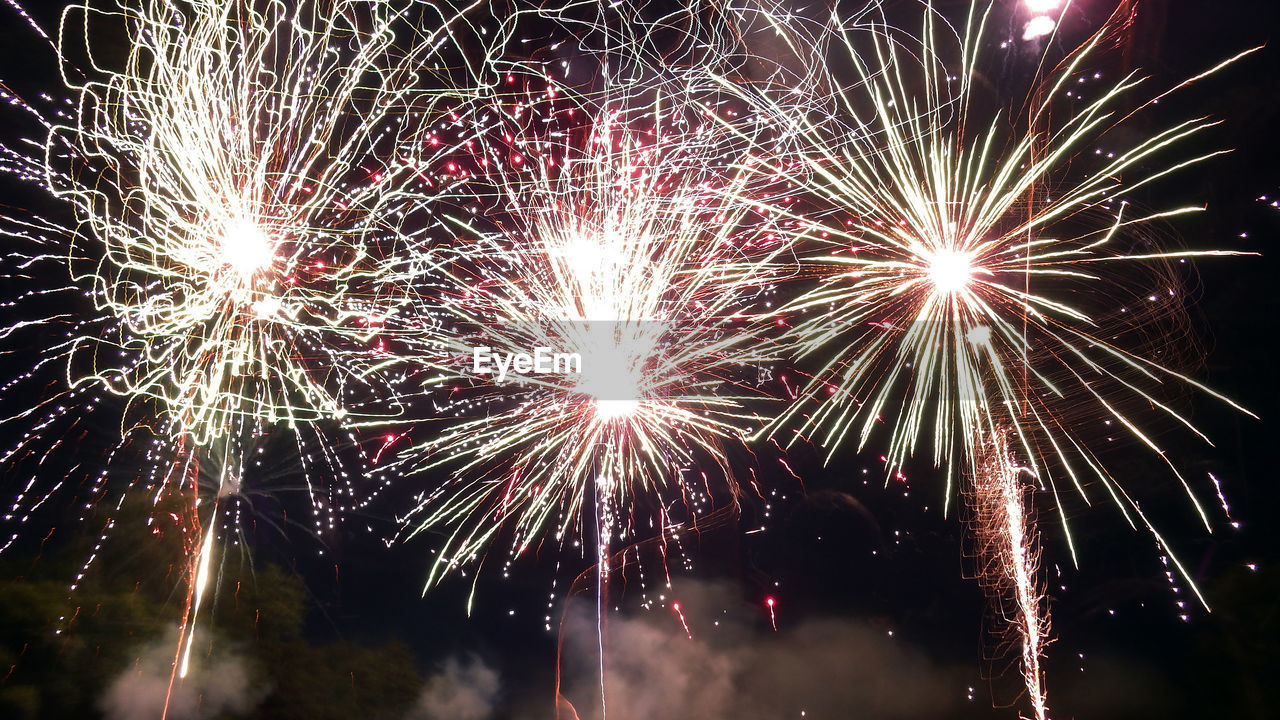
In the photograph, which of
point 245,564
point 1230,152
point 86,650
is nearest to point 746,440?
point 1230,152

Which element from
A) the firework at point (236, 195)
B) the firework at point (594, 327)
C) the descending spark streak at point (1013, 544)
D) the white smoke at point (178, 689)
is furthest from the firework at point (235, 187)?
the descending spark streak at point (1013, 544)

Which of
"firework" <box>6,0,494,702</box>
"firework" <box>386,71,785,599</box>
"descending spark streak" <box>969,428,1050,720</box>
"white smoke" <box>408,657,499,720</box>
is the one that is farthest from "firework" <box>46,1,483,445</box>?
"descending spark streak" <box>969,428,1050,720</box>

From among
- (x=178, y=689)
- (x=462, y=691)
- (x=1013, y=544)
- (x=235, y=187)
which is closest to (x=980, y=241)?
(x=1013, y=544)

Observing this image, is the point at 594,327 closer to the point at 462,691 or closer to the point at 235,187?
the point at 235,187

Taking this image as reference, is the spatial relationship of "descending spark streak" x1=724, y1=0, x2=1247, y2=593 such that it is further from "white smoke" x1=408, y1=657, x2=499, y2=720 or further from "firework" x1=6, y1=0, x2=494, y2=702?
"white smoke" x1=408, y1=657, x2=499, y2=720

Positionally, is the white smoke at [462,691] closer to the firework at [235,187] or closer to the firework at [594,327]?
the firework at [594,327]

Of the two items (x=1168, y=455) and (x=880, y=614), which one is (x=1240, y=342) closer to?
(x=1168, y=455)
